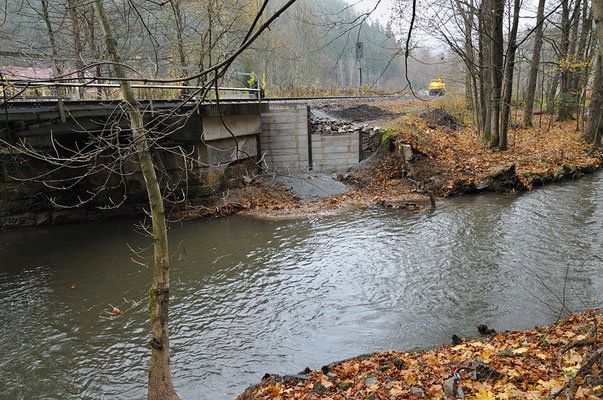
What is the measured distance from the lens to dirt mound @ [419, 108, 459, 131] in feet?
67.7

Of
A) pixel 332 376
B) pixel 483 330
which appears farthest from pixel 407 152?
pixel 332 376

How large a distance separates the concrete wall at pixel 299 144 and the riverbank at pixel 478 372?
12.2 m

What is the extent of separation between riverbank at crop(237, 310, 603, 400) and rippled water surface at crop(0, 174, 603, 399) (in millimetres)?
613

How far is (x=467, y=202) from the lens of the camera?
12.8m

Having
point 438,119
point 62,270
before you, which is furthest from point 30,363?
point 438,119

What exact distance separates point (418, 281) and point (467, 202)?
6.31 m

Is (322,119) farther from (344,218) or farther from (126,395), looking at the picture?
(126,395)

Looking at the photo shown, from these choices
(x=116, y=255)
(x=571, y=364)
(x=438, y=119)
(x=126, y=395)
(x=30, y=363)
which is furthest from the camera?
(x=438, y=119)

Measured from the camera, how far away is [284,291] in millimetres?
7660

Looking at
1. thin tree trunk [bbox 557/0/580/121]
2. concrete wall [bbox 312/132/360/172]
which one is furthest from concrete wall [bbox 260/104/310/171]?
thin tree trunk [bbox 557/0/580/121]

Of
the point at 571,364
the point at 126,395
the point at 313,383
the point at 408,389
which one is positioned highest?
the point at 571,364

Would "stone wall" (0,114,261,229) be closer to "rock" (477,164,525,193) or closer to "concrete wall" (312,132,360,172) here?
"concrete wall" (312,132,360,172)

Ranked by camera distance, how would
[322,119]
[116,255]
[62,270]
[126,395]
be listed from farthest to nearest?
1. [322,119]
2. [116,255]
3. [62,270]
4. [126,395]

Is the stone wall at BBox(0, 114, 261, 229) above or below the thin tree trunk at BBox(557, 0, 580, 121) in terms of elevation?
below
